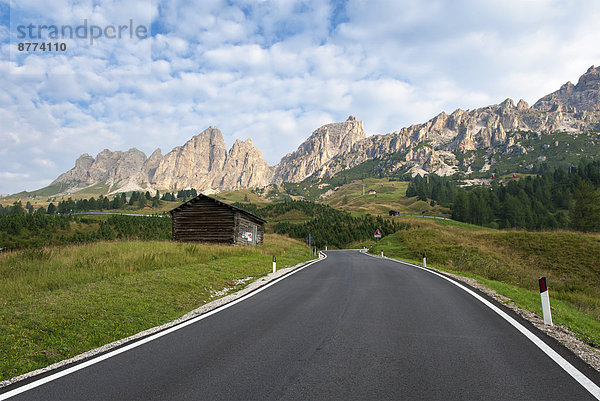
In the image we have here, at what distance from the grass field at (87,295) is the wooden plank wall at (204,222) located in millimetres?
17763

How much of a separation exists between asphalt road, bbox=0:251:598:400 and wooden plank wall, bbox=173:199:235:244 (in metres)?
27.2

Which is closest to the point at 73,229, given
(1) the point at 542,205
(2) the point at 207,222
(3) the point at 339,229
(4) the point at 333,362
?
(2) the point at 207,222

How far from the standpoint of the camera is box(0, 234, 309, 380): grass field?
584cm

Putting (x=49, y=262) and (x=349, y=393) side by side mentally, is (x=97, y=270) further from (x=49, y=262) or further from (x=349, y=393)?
(x=349, y=393)

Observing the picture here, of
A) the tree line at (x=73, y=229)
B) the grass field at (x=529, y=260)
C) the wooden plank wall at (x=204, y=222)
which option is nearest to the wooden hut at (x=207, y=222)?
the wooden plank wall at (x=204, y=222)

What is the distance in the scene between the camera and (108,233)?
193ft

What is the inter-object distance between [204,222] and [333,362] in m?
32.5

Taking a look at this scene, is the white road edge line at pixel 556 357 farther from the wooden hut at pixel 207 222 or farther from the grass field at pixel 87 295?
the wooden hut at pixel 207 222

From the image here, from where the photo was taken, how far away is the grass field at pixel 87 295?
19.2 feet

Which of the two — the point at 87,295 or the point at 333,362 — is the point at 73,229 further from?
the point at 333,362

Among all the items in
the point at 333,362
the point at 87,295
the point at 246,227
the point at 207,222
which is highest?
the point at 207,222

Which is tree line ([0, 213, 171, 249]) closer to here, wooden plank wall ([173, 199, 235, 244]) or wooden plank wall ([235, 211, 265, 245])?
wooden plank wall ([173, 199, 235, 244])

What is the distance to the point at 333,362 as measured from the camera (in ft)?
15.4

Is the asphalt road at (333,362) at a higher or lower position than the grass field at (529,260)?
higher
